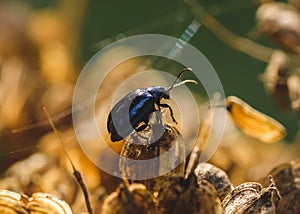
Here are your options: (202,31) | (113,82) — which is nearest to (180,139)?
(113,82)

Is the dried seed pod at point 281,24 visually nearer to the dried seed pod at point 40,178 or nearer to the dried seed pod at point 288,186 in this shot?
the dried seed pod at point 288,186

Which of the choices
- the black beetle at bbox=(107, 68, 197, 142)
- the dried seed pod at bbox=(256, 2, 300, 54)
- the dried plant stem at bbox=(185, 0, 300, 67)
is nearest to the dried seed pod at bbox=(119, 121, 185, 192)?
the black beetle at bbox=(107, 68, 197, 142)

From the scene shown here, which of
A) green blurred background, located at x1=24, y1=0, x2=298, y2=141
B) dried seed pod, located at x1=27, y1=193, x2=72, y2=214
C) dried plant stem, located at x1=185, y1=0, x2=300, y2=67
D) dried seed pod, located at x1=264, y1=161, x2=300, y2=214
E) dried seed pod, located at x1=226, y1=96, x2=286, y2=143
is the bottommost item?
green blurred background, located at x1=24, y1=0, x2=298, y2=141

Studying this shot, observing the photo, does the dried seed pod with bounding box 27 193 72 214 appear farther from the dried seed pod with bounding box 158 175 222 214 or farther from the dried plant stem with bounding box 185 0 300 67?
the dried plant stem with bounding box 185 0 300 67

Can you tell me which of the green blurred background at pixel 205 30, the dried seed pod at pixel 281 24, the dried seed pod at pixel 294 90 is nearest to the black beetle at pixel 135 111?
the dried seed pod at pixel 294 90

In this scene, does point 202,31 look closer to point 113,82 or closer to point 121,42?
point 121,42

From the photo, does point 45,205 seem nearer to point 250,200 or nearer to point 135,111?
point 135,111
